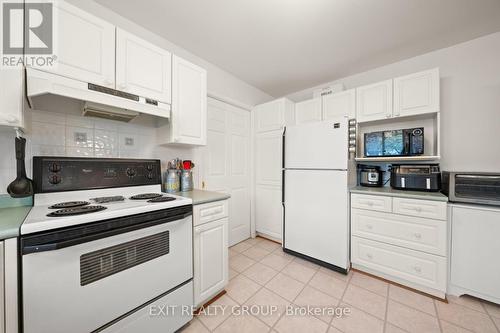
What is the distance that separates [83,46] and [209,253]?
1.68 metres

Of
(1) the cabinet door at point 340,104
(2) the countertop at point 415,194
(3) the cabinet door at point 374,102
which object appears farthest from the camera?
(1) the cabinet door at point 340,104

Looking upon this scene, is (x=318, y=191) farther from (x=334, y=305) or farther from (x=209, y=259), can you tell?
(x=209, y=259)

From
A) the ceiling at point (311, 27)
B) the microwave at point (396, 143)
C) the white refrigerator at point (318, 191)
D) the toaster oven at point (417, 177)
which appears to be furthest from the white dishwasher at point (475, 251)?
the ceiling at point (311, 27)

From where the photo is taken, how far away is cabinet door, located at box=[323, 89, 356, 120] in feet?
7.53

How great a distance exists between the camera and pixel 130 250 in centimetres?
102

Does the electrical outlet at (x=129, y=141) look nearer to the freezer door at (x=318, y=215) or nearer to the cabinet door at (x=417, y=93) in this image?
the freezer door at (x=318, y=215)

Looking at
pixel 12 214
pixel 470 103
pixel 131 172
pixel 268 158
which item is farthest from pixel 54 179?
pixel 470 103

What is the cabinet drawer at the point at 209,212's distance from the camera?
1380mm

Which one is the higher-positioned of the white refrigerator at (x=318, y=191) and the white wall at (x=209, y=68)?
the white wall at (x=209, y=68)

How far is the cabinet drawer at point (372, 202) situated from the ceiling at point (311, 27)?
167 centimetres

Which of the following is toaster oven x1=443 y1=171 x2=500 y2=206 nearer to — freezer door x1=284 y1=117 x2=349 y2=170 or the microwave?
the microwave

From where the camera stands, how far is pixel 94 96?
43.3 inches

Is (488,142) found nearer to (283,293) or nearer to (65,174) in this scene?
(283,293)

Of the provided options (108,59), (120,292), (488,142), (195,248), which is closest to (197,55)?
(108,59)
